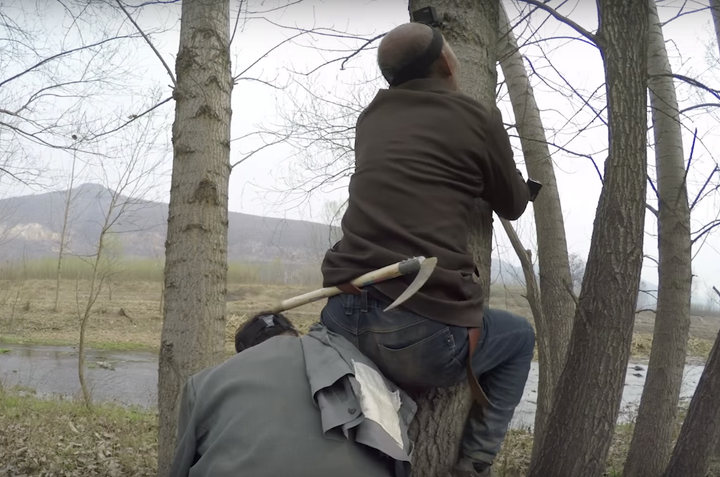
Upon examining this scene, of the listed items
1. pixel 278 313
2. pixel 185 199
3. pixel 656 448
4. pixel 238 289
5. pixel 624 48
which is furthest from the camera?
pixel 238 289

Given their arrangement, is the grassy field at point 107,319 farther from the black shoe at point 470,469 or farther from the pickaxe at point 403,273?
the pickaxe at point 403,273

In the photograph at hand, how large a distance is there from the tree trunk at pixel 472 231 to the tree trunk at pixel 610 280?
1.30m

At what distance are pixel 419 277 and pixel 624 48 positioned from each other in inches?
104

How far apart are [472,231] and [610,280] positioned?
5.16ft

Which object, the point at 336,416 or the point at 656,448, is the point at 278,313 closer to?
the point at 336,416

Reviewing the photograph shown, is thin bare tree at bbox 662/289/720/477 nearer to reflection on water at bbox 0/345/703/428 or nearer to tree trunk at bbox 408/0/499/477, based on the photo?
tree trunk at bbox 408/0/499/477

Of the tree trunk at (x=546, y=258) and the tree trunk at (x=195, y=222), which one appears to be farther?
the tree trunk at (x=546, y=258)

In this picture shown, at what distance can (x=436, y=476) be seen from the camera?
2338mm

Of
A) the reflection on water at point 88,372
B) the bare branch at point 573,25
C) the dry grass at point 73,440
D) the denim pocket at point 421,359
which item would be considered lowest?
the reflection on water at point 88,372

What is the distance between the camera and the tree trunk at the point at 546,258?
665 centimetres

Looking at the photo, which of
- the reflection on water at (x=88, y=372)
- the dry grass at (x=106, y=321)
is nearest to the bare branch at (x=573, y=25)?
the reflection on water at (x=88, y=372)

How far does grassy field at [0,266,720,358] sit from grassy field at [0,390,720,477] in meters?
9.11

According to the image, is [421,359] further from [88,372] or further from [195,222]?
[88,372]

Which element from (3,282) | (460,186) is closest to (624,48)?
(460,186)
